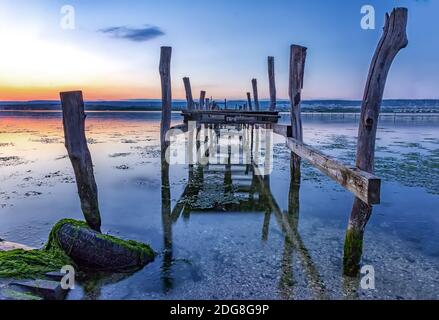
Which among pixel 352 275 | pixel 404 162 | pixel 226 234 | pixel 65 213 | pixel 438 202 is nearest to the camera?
pixel 352 275

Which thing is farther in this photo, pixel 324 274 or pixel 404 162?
→ pixel 404 162

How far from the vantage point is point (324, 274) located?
187 inches

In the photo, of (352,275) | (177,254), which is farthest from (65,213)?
(352,275)

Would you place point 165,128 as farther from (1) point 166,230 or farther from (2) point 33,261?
(2) point 33,261

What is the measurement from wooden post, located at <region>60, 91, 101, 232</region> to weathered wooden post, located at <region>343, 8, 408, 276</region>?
4077 millimetres

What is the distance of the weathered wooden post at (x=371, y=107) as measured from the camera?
4.35 meters

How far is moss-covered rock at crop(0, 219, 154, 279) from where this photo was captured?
4.55m

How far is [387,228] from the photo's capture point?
6.69m

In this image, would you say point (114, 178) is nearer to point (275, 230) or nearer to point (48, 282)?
point (275, 230)

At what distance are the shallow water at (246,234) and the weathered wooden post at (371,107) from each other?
442mm

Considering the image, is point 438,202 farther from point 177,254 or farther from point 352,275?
point 177,254

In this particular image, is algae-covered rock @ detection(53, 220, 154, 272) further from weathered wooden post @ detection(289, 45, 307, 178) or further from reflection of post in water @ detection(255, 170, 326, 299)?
weathered wooden post @ detection(289, 45, 307, 178)
